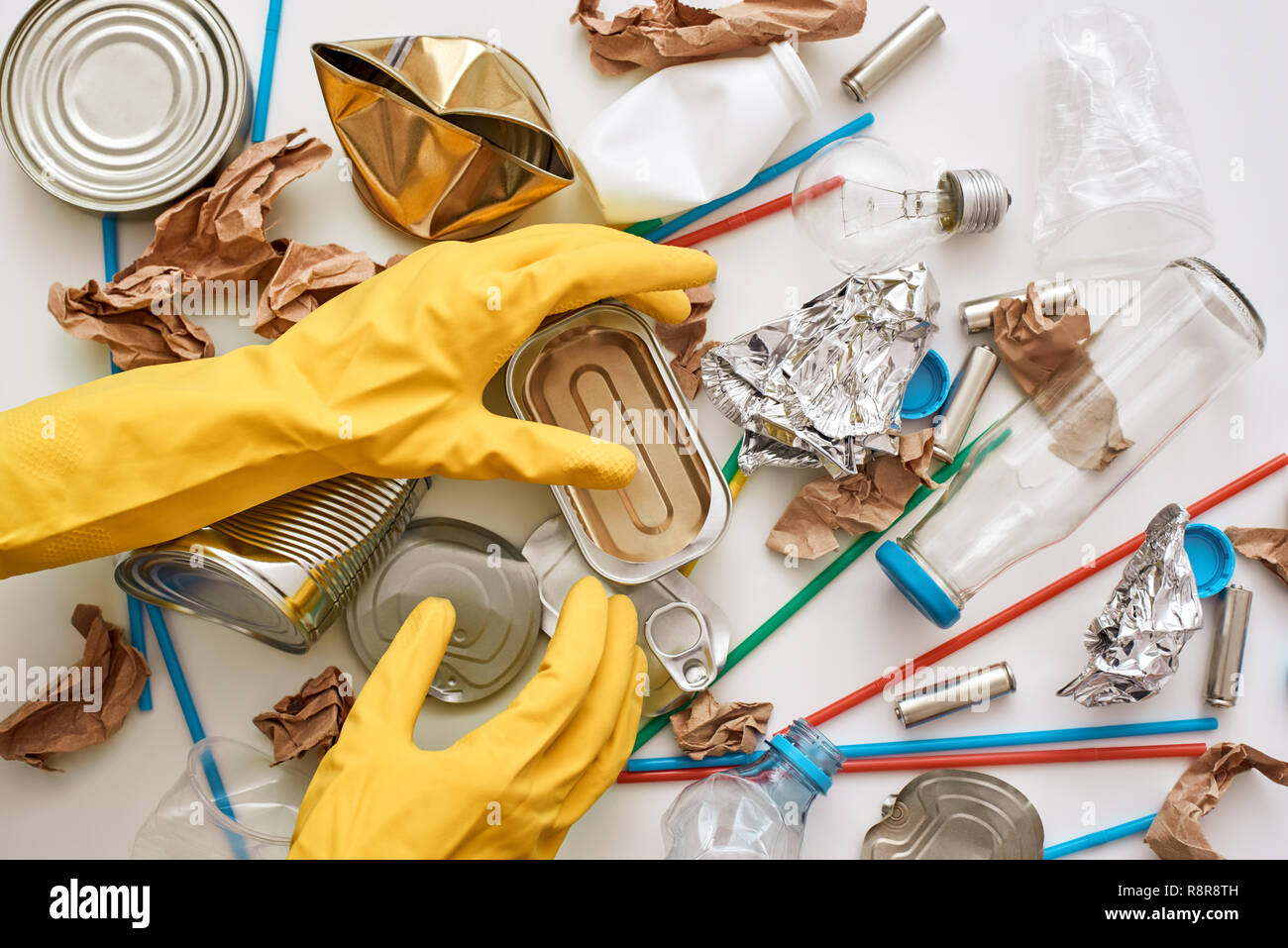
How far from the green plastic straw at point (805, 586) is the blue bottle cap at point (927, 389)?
0.08 metres

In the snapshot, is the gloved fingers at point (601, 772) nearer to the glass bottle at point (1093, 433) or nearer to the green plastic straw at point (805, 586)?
the green plastic straw at point (805, 586)

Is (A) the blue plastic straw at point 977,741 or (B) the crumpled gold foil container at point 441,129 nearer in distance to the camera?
(B) the crumpled gold foil container at point 441,129

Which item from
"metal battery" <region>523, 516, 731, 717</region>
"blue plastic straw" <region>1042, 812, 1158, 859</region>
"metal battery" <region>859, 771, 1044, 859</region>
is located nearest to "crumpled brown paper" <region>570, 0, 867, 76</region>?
"metal battery" <region>523, 516, 731, 717</region>

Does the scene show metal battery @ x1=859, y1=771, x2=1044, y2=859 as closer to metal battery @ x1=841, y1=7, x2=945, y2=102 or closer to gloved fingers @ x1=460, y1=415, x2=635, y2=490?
gloved fingers @ x1=460, y1=415, x2=635, y2=490

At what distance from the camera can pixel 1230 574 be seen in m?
1.18

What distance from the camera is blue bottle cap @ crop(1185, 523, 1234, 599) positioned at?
46.3 inches

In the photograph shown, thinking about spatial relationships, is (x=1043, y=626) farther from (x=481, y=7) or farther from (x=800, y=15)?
(x=481, y=7)

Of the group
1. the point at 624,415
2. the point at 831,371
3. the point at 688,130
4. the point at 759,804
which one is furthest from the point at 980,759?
the point at 688,130

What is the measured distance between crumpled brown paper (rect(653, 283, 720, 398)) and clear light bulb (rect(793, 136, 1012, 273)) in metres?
0.16

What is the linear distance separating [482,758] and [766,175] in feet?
2.67

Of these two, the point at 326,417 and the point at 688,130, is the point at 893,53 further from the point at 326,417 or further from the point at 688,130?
the point at 326,417

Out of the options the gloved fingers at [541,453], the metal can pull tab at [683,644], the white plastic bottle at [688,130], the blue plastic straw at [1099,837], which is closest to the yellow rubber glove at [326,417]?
the gloved fingers at [541,453]

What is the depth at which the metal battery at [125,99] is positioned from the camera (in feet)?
3.58

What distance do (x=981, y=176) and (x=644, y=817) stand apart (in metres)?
0.93
